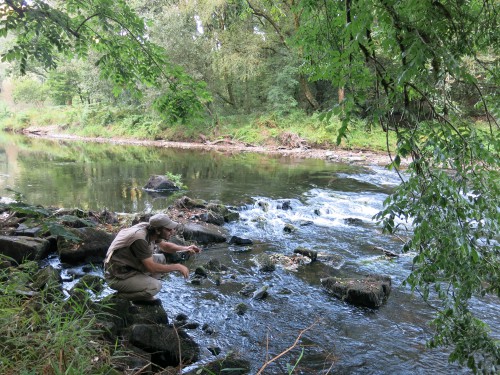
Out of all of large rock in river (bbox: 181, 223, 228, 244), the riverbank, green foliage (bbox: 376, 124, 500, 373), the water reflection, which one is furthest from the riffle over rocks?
the riverbank

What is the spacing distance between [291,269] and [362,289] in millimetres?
1531

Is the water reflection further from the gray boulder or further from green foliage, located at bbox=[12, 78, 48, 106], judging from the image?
green foliage, located at bbox=[12, 78, 48, 106]

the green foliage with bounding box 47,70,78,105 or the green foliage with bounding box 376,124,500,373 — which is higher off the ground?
the green foliage with bounding box 47,70,78,105

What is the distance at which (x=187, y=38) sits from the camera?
27047 millimetres

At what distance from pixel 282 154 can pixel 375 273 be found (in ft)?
57.3

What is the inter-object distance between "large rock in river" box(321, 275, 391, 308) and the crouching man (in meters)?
2.52

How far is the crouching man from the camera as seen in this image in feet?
14.6

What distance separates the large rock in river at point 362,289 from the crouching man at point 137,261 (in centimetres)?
252

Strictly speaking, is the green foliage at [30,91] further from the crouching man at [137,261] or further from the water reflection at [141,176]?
the crouching man at [137,261]

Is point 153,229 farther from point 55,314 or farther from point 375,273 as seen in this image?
point 375,273

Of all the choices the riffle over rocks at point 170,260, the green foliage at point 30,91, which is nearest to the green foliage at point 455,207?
the riffle over rocks at point 170,260

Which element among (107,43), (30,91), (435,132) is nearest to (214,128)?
(107,43)

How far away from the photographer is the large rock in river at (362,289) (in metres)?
5.26

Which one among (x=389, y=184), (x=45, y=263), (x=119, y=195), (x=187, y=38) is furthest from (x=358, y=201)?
(x=187, y=38)
